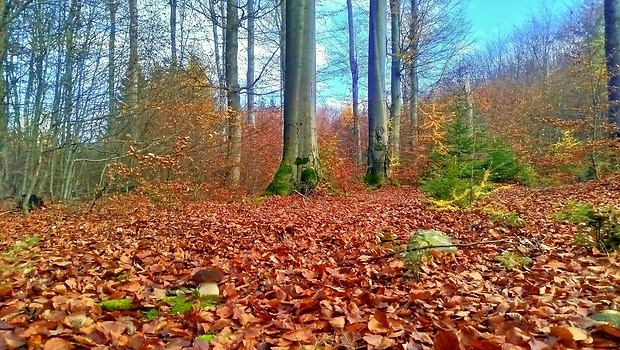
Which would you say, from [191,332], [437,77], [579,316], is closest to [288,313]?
[191,332]

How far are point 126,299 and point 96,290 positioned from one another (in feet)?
1.02

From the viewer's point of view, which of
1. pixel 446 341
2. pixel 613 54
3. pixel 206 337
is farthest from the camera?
pixel 613 54

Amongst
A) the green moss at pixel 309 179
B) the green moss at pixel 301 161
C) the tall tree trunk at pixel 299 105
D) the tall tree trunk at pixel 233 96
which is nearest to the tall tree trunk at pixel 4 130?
the tall tree trunk at pixel 299 105

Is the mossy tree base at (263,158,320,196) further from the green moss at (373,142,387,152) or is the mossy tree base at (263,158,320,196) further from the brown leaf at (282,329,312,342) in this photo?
the brown leaf at (282,329,312,342)

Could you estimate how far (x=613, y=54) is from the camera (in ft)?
32.1

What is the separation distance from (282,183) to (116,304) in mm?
6245

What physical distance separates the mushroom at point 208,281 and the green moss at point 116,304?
1.44 feet

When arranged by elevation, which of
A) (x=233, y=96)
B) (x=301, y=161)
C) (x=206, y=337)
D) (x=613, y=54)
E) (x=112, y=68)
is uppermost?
(x=613, y=54)

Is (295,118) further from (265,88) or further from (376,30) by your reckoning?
(265,88)

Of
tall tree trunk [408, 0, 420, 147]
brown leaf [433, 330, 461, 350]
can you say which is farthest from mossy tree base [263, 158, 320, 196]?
tall tree trunk [408, 0, 420, 147]


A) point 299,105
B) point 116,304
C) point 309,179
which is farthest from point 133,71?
point 116,304

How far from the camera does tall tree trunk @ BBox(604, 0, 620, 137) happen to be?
9.66 m

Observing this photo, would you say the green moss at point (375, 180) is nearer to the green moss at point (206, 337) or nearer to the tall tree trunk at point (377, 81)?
the tall tree trunk at point (377, 81)

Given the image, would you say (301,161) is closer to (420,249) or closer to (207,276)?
(420,249)
